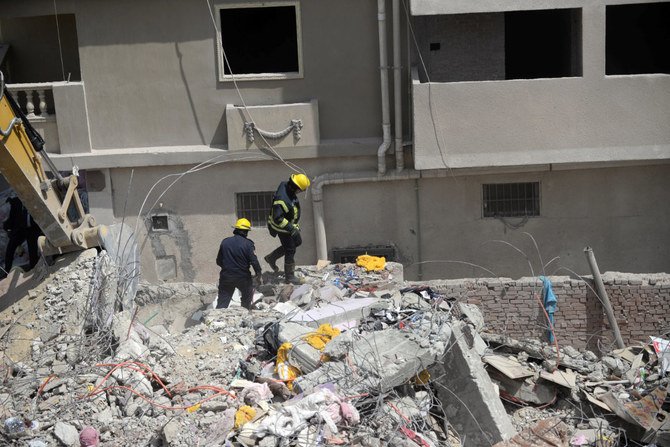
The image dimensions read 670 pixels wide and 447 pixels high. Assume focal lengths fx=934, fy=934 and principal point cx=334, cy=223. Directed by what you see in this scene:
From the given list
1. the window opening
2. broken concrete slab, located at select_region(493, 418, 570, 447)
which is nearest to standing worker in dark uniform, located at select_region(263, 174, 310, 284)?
broken concrete slab, located at select_region(493, 418, 570, 447)

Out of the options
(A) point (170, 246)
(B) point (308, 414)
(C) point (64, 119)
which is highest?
(C) point (64, 119)

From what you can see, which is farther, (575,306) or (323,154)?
(323,154)

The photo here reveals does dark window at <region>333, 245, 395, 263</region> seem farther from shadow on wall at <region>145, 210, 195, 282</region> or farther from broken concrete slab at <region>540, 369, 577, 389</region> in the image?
broken concrete slab at <region>540, 369, 577, 389</region>

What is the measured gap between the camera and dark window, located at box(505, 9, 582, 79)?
16.3 m

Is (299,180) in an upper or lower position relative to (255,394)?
upper

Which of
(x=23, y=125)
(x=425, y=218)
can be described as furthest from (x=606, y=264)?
(x=23, y=125)

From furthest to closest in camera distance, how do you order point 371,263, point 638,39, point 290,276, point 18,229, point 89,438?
point 638,39
point 18,229
point 371,263
point 290,276
point 89,438

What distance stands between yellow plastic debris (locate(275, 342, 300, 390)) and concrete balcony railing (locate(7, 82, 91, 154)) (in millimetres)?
7145

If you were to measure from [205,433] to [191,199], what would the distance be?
7392 millimetres

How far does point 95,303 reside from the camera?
1089 cm

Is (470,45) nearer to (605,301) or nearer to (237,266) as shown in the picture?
(605,301)

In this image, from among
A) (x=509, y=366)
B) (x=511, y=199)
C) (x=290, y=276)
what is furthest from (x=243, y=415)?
(x=511, y=199)

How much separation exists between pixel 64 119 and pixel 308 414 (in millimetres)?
8765

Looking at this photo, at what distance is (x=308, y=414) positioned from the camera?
8.84 m
